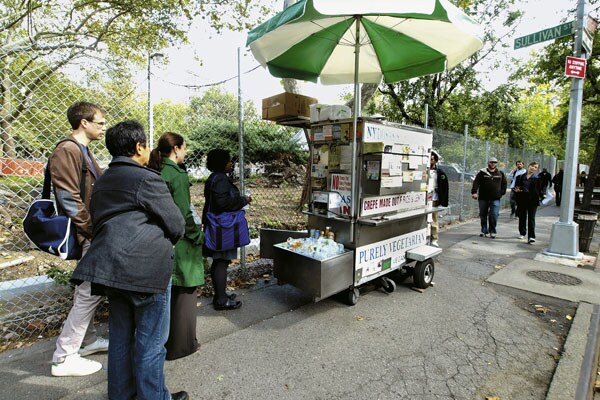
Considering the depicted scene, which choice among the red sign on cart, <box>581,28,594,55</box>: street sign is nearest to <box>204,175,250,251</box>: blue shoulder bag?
the red sign on cart

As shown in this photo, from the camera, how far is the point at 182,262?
9.30ft

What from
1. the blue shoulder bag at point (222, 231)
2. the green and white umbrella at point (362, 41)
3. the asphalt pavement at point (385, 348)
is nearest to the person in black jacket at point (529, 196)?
the asphalt pavement at point (385, 348)

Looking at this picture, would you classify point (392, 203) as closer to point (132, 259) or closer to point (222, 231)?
point (222, 231)

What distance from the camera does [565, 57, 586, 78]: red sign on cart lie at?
18.8 feet

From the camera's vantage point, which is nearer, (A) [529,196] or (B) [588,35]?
(B) [588,35]

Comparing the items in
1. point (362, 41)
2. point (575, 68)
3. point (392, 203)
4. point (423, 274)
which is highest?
point (362, 41)

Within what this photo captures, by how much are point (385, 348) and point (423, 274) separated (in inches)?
67.5

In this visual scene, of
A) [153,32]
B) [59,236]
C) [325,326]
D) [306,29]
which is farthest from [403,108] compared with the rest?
[59,236]

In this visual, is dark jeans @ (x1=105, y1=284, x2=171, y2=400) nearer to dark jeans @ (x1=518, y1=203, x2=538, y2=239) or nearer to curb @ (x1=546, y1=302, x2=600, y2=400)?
curb @ (x1=546, y1=302, x2=600, y2=400)

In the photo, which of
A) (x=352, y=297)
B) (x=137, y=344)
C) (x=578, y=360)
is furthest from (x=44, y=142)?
(x=578, y=360)

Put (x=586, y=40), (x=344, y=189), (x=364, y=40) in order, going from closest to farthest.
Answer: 1. (x=344, y=189)
2. (x=364, y=40)
3. (x=586, y=40)

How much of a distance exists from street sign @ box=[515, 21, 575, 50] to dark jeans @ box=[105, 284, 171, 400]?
6.72 meters

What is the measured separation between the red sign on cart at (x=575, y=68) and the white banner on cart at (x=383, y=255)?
12.6ft

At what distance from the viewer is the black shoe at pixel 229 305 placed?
3.84m
